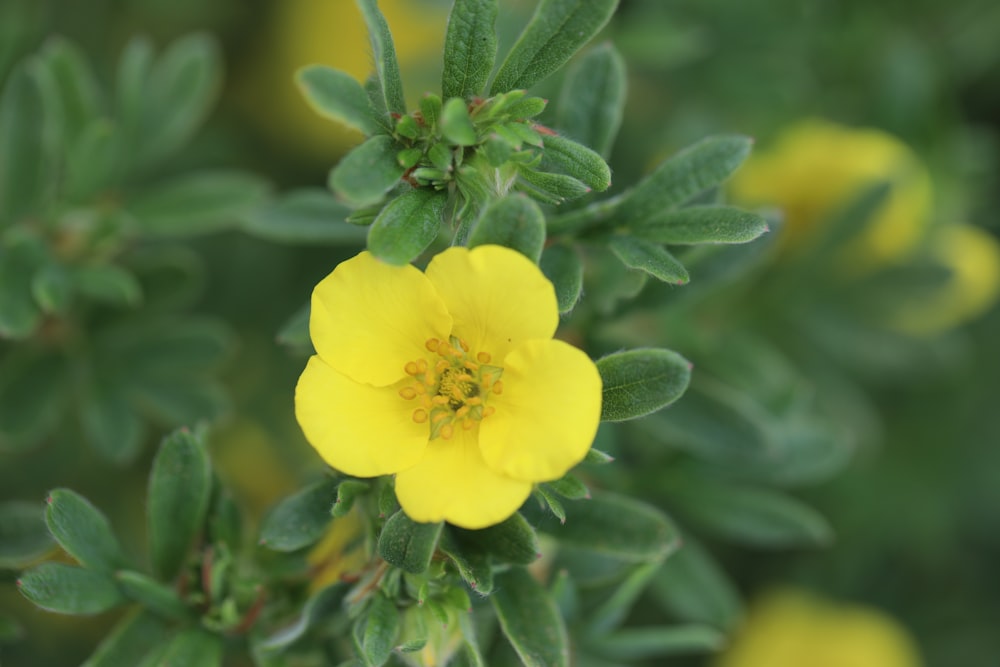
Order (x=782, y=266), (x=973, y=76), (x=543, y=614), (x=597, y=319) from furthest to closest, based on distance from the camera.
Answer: (x=973, y=76) < (x=782, y=266) < (x=597, y=319) < (x=543, y=614)

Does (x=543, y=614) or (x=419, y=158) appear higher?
(x=419, y=158)

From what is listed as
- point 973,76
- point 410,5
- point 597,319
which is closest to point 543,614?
point 597,319

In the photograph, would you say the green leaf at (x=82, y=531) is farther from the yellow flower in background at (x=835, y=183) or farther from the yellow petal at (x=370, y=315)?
the yellow flower in background at (x=835, y=183)

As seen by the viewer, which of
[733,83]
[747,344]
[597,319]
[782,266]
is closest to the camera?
[597,319]

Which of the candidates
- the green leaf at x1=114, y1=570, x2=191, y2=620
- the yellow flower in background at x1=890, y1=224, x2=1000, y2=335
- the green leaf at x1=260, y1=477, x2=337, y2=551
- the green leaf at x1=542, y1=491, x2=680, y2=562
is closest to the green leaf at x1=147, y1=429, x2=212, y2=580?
the green leaf at x1=114, y1=570, x2=191, y2=620

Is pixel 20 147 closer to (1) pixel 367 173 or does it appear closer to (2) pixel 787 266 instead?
(1) pixel 367 173

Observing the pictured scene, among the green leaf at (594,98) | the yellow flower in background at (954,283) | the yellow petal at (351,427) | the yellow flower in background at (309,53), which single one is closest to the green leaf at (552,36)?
the green leaf at (594,98)

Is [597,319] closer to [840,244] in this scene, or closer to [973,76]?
[840,244]
